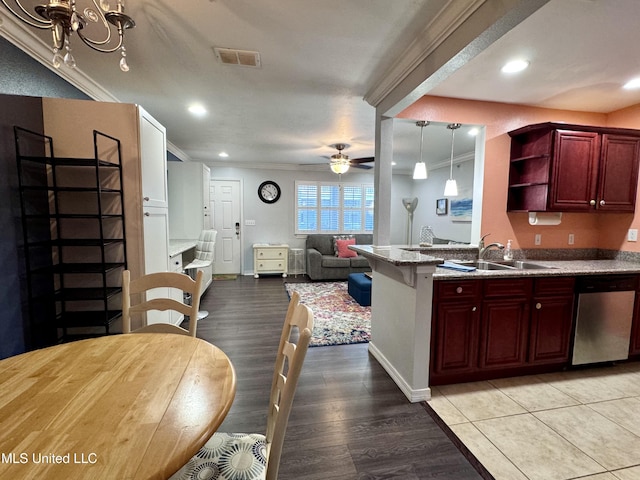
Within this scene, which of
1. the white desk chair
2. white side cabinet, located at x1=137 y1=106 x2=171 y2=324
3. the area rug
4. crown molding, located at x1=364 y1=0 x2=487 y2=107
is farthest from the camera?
the white desk chair

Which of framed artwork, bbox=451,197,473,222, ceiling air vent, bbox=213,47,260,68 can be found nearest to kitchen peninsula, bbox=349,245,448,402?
ceiling air vent, bbox=213,47,260,68

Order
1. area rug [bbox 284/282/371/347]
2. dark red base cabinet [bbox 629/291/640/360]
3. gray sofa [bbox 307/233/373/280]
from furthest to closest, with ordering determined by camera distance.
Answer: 1. gray sofa [bbox 307/233/373/280]
2. area rug [bbox 284/282/371/347]
3. dark red base cabinet [bbox 629/291/640/360]

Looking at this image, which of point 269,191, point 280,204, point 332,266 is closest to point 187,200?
point 269,191

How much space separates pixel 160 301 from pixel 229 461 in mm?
960

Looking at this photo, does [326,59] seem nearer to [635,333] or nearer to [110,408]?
[110,408]

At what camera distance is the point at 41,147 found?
2018 millimetres

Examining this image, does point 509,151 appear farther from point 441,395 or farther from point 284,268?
point 284,268

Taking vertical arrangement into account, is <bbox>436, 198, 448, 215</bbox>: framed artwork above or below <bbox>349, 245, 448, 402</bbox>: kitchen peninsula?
above

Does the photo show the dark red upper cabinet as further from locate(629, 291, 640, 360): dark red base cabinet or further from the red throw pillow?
the red throw pillow

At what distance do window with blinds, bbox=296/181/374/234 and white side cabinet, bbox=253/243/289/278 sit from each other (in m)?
0.75

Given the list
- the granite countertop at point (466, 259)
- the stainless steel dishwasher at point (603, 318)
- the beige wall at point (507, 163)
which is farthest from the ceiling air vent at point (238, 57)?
the stainless steel dishwasher at point (603, 318)

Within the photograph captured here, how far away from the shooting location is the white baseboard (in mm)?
2115

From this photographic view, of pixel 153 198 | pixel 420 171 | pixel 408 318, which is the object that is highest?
pixel 420 171

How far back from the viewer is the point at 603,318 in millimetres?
2469
